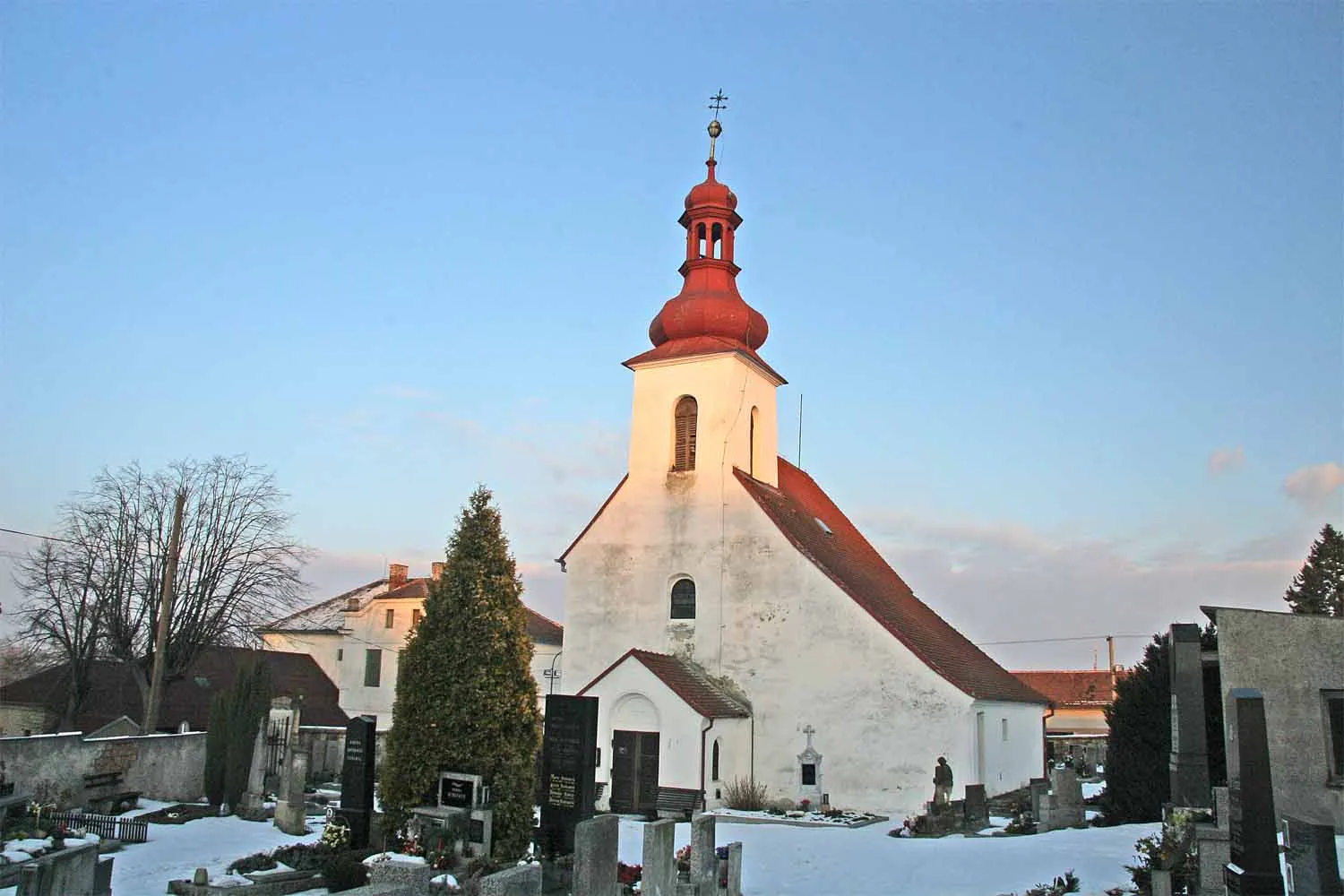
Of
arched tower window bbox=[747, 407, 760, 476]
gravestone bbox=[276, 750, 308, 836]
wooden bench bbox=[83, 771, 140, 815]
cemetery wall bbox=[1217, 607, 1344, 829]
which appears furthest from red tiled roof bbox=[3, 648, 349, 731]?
cemetery wall bbox=[1217, 607, 1344, 829]

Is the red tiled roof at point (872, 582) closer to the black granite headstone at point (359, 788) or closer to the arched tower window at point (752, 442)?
the arched tower window at point (752, 442)

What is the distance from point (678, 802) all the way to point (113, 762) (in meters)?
11.5

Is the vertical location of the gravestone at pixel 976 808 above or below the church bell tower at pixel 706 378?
below

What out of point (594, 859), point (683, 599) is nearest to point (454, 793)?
point (594, 859)

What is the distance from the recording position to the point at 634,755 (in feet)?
72.6

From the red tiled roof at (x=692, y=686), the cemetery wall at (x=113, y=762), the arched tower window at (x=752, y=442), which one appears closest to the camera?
the cemetery wall at (x=113, y=762)

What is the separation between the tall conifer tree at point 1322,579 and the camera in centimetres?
3588

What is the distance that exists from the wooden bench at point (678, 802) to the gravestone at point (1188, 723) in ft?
30.7

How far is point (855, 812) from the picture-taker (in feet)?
71.8

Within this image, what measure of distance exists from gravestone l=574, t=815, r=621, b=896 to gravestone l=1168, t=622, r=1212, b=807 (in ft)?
26.2

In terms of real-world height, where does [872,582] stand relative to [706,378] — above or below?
below

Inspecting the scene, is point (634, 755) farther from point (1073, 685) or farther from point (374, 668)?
point (1073, 685)

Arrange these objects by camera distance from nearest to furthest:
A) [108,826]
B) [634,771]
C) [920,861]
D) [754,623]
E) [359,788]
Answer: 1. [920,861]
2. [359,788]
3. [108,826]
4. [634,771]
5. [754,623]

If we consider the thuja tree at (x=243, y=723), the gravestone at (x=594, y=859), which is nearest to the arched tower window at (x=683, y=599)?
the thuja tree at (x=243, y=723)
